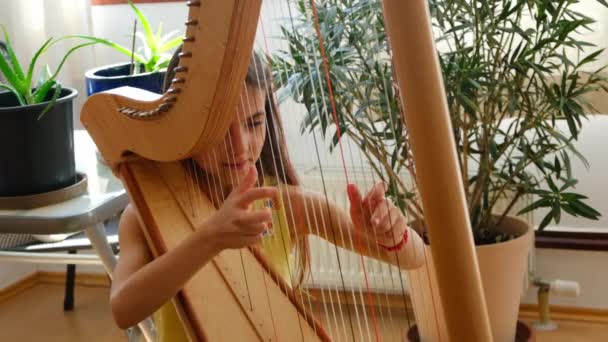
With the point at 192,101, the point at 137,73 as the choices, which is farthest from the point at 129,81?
the point at 192,101

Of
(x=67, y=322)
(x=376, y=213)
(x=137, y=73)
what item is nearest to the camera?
(x=376, y=213)

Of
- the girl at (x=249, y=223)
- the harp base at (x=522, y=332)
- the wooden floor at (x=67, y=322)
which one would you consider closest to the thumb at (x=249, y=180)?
the girl at (x=249, y=223)

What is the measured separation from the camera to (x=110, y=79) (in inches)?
61.8

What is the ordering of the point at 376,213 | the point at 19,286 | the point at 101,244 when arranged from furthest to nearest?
the point at 19,286
the point at 101,244
the point at 376,213

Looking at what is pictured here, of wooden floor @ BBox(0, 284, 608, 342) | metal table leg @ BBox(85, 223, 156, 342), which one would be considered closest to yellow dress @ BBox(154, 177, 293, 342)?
metal table leg @ BBox(85, 223, 156, 342)

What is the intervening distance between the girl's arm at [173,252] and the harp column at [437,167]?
0.94 ft

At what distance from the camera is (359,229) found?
0.93 m

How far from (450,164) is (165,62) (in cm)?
126

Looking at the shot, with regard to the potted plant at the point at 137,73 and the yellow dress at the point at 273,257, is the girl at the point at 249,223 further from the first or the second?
the potted plant at the point at 137,73

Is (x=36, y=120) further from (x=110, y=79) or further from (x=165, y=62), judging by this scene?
(x=165, y=62)

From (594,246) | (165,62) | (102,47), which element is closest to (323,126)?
(165,62)

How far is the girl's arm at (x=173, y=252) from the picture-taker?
89 centimetres

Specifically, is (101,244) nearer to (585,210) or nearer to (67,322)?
(585,210)

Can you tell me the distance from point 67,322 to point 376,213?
1.95 m
